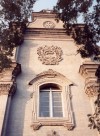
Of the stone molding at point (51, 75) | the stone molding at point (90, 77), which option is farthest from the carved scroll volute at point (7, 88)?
the stone molding at point (90, 77)

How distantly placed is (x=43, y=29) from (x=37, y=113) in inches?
294

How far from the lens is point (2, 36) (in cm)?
1180

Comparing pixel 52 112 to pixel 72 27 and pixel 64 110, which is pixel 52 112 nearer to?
pixel 64 110

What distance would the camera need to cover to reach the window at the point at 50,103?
14.2 meters

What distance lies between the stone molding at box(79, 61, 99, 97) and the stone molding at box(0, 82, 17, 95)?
12.2ft

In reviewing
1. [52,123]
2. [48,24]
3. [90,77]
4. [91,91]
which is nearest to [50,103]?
[52,123]

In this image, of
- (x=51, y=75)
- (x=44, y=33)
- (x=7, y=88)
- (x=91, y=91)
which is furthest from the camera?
(x=44, y=33)

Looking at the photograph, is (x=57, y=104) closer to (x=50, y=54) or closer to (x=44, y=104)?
(x=44, y=104)

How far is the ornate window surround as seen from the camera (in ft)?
43.3

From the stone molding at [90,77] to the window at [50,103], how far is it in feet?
5.17

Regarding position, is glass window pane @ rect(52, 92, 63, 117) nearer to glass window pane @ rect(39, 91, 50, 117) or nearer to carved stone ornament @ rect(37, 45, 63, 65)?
glass window pane @ rect(39, 91, 50, 117)

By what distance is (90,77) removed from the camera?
15.5 m

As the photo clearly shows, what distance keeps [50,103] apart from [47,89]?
119 cm

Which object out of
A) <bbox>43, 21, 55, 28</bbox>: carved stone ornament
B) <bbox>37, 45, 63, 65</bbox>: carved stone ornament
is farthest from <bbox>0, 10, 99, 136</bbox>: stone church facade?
<bbox>43, 21, 55, 28</bbox>: carved stone ornament
